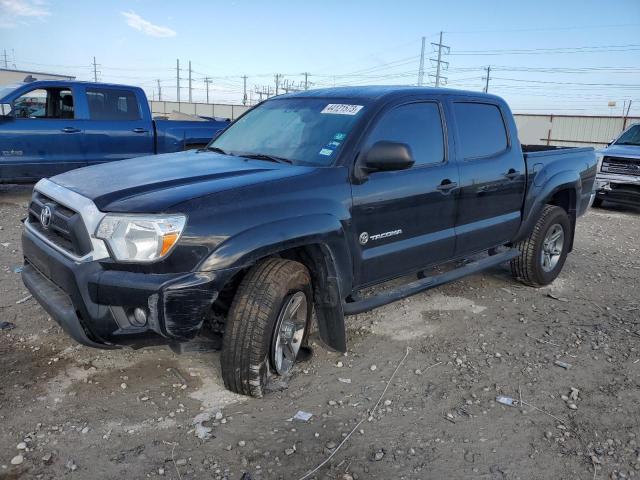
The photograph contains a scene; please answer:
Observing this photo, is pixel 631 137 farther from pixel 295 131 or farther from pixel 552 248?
pixel 295 131

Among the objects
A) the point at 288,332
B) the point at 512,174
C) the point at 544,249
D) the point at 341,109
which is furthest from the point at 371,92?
the point at 544,249

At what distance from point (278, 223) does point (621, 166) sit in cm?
942

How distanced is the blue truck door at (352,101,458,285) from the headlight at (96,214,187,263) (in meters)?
1.19

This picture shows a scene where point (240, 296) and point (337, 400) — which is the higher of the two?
point (240, 296)

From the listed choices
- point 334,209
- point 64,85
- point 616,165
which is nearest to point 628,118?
point 616,165

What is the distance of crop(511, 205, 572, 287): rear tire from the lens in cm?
515

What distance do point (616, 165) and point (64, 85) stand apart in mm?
9934

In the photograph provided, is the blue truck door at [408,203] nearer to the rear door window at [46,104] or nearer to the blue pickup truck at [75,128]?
the blue pickup truck at [75,128]

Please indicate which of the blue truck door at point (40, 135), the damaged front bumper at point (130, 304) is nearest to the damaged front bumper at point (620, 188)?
the blue truck door at point (40, 135)

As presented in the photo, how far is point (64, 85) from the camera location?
8445 mm

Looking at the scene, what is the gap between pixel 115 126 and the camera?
8.81 meters

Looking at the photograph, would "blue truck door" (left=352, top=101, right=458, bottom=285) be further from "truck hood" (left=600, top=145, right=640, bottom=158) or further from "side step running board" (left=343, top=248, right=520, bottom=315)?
"truck hood" (left=600, top=145, right=640, bottom=158)

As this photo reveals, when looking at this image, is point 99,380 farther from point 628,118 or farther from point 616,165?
point 628,118

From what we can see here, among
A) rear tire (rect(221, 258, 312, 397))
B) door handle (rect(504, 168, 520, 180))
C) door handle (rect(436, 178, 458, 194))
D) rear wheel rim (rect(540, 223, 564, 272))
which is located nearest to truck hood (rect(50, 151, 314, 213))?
rear tire (rect(221, 258, 312, 397))
